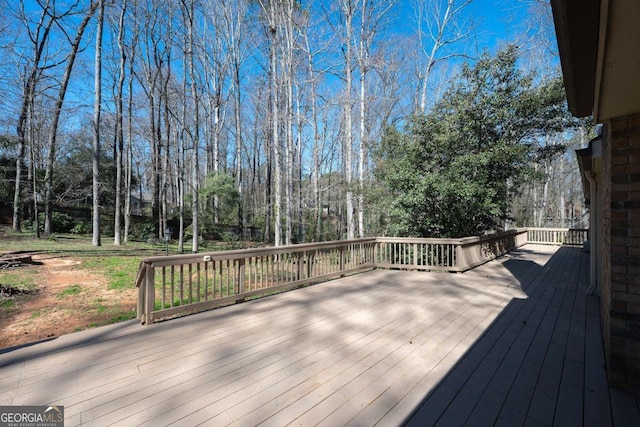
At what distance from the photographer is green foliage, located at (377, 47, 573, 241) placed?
7.62m

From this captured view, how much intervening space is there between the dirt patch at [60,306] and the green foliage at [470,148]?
21.9 ft

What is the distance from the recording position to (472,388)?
6.80 feet

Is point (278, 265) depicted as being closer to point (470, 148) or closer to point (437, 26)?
point (470, 148)

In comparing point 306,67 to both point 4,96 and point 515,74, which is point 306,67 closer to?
point 515,74

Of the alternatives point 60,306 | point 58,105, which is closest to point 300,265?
point 60,306

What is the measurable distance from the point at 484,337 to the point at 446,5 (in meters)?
13.5

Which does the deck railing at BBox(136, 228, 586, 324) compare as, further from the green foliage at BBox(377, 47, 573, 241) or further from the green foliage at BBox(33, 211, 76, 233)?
the green foliage at BBox(33, 211, 76, 233)

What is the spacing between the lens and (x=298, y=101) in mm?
13117

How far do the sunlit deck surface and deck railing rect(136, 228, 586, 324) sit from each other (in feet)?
0.97

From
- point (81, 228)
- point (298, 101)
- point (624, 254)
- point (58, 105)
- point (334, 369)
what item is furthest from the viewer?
point (81, 228)

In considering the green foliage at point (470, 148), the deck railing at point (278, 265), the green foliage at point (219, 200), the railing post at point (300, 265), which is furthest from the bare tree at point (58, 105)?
the green foliage at point (470, 148)

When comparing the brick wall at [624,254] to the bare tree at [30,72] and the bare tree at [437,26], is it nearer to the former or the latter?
the bare tree at [437,26]

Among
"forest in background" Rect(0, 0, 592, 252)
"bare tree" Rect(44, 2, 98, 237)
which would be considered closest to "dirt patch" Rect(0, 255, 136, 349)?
"forest in background" Rect(0, 0, 592, 252)

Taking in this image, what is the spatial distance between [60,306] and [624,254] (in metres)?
7.58
